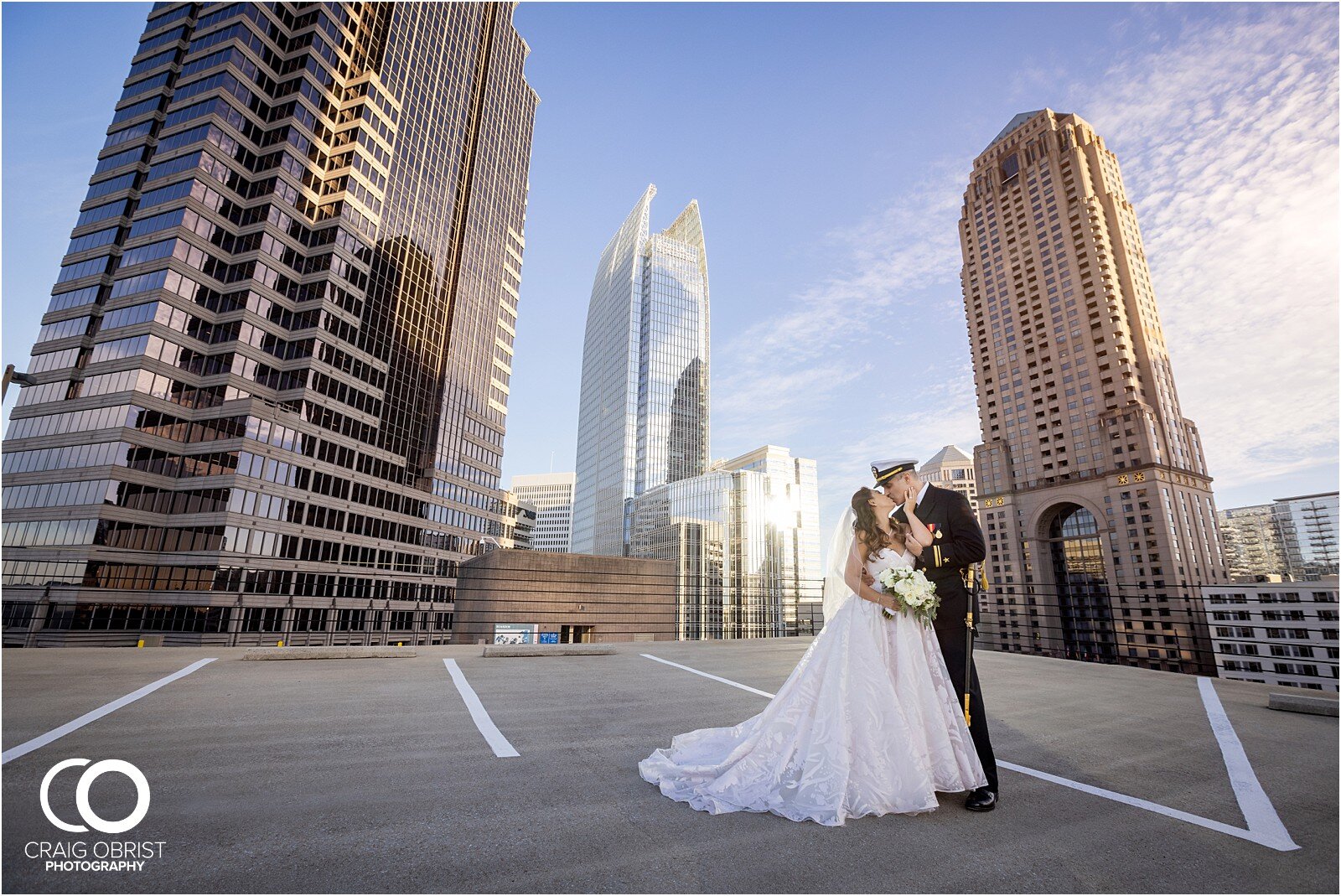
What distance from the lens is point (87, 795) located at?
321 cm

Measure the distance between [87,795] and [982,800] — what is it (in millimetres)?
5291

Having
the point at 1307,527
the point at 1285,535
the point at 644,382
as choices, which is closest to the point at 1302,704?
the point at 644,382

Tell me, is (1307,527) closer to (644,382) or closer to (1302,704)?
(644,382)

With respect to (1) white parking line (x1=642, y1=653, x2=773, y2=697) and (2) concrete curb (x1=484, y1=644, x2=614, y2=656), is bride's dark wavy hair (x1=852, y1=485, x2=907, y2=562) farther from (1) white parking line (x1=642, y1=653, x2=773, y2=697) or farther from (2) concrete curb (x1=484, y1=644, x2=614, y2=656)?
(2) concrete curb (x1=484, y1=644, x2=614, y2=656)

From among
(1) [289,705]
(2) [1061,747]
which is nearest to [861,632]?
(2) [1061,747]

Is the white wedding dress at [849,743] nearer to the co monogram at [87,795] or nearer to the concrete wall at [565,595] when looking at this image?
the co monogram at [87,795]

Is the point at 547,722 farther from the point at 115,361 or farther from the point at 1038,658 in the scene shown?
the point at 115,361

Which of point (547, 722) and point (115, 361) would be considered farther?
point (115, 361)

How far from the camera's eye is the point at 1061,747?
483cm

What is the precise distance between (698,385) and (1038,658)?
114 meters

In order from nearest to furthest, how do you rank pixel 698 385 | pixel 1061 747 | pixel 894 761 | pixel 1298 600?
1. pixel 894 761
2. pixel 1061 747
3. pixel 1298 600
4. pixel 698 385

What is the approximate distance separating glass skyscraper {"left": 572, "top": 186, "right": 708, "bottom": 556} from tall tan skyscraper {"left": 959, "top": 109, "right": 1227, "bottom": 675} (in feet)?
208

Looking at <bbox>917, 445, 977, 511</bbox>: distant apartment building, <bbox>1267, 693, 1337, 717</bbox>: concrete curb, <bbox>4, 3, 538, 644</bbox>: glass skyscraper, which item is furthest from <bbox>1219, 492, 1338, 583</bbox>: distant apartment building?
<bbox>1267, 693, 1337, 717</bbox>: concrete curb

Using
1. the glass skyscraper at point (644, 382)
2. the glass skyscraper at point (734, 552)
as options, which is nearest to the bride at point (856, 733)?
the glass skyscraper at point (734, 552)
